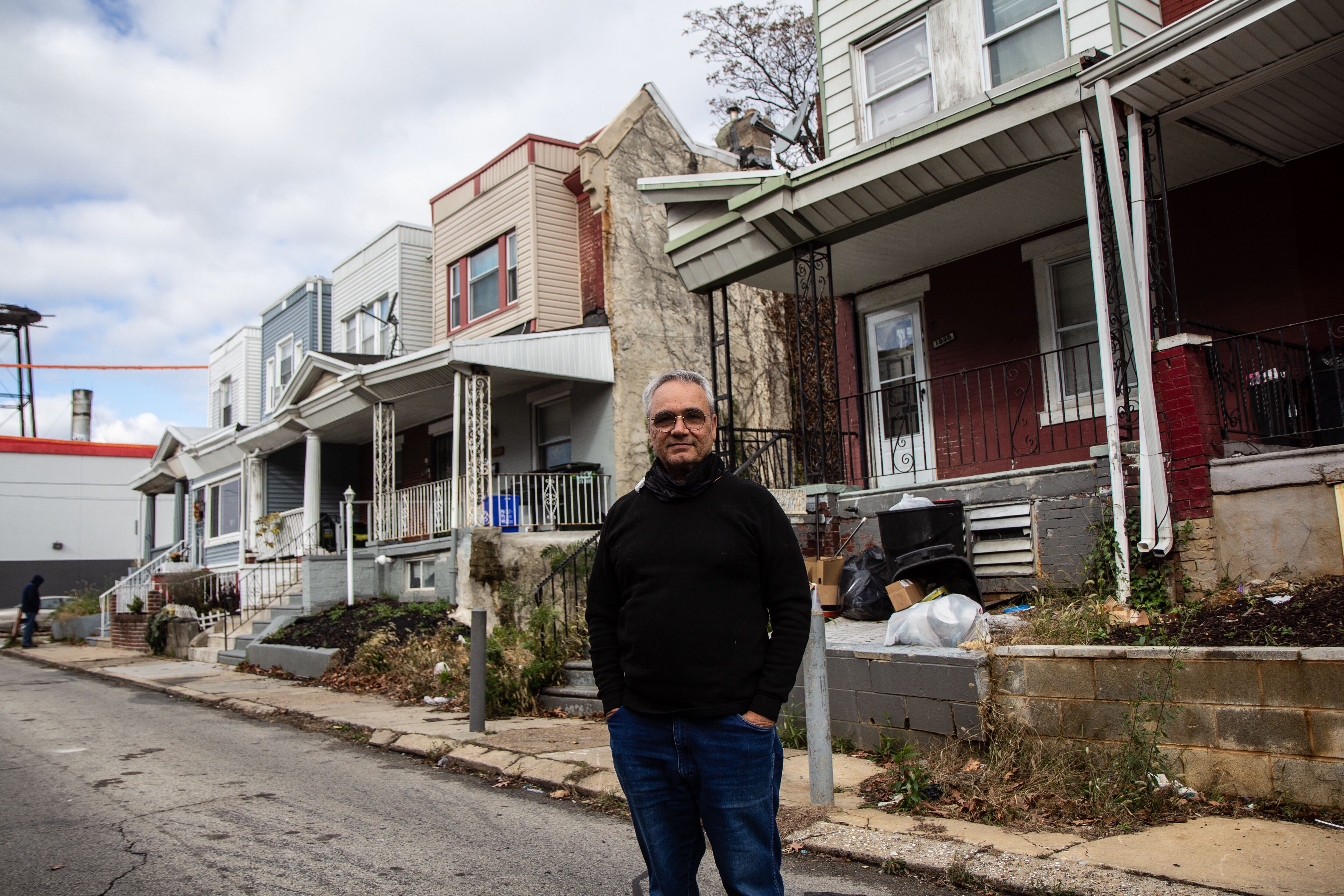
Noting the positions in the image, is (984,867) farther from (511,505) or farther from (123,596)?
(123,596)

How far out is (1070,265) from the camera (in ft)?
33.9

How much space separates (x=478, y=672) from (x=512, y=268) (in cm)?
1106

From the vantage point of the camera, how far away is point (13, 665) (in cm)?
1686

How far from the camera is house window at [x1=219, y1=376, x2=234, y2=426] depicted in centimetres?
2883

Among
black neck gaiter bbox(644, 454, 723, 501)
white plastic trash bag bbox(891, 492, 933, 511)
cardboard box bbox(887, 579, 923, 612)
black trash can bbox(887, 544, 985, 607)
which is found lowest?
cardboard box bbox(887, 579, 923, 612)

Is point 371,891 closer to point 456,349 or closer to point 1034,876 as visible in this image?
point 1034,876

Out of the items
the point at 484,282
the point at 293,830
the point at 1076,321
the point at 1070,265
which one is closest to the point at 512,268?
the point at 484,282

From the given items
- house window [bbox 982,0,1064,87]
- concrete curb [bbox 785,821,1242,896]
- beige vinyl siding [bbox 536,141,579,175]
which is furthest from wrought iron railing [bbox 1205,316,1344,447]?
beige vinyl siding [bbox 536,141,579,175]

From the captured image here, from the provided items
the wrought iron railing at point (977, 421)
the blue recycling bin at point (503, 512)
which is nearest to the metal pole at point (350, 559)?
the blue recycling bin at point (503, 512)

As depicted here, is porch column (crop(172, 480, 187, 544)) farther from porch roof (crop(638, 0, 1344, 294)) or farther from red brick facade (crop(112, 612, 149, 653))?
porch roof (crop(638, 0, 1344, 294))

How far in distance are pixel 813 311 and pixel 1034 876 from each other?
7.02 metres

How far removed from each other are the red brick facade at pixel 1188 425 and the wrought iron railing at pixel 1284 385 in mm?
256

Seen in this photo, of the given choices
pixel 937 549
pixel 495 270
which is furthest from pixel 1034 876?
pixel 495 270

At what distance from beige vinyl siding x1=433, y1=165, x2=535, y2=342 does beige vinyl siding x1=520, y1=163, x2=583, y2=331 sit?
0.17 metres
